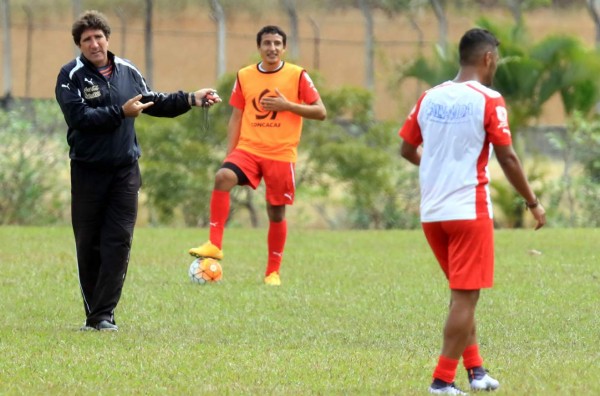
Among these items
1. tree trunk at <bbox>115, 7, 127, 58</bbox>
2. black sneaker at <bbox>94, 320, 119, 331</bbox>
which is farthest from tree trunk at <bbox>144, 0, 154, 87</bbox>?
black sneaker at <bbox>94, 320, 119, 331</bbox>

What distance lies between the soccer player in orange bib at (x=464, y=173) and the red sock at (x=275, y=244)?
5.46 meters

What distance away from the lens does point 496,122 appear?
6652mm

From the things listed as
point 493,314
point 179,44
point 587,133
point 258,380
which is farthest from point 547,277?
point 179,44

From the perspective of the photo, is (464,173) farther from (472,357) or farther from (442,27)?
(442,27)

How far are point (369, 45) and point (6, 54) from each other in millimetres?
5843

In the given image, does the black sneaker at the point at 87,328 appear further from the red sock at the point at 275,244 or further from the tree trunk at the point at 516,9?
the tree trunk at the point at 516,9

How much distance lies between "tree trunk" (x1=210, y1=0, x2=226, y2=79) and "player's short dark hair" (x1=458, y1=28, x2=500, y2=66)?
13776 mm

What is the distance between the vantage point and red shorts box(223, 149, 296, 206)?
12.1 meters

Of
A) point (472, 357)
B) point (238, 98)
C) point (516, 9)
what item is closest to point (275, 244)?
point (238, 98)

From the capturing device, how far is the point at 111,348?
27.8 feet

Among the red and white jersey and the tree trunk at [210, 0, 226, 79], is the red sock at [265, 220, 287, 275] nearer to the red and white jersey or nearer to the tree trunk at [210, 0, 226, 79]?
the red and white jersey

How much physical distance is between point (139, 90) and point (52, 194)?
10.6 m

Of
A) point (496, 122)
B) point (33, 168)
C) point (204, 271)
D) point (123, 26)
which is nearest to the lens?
point (496, 122)

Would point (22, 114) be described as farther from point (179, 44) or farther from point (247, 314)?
point (247, 314)
